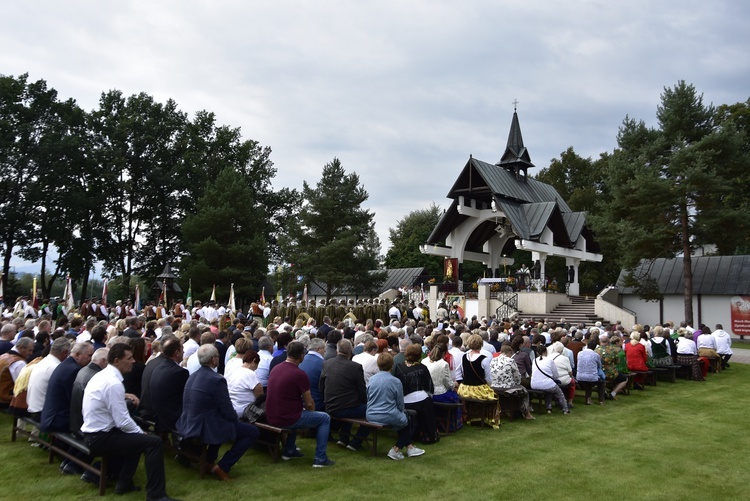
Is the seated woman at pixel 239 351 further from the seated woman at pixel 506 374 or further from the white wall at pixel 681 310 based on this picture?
the white wall at pixel 681 310

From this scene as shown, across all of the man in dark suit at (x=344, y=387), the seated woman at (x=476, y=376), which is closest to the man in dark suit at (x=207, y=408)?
the man in dark suit at (x=344, y=387)

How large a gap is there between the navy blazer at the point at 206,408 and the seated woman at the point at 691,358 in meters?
13.1

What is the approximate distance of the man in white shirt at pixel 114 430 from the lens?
200 inches

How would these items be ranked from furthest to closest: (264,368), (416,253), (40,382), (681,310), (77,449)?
(416,253) < (681,310) < (264,368) < (40,382) < (77,449)

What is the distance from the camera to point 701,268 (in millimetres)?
29094

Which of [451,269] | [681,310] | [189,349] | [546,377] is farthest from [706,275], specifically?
[189,349]

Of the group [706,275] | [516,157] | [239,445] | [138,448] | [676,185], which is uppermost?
[516,157]

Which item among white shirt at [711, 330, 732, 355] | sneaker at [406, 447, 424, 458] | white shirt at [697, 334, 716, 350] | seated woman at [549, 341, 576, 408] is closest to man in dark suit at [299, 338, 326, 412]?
sneaker at [406, 447, 424, 458]

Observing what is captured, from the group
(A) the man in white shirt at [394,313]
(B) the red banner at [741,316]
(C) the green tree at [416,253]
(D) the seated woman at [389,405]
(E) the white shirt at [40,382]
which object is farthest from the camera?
(C) the green tree at [416,253]

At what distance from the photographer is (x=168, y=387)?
5949mm

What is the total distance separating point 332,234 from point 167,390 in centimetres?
3112

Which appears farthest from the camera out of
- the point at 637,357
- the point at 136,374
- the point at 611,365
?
the point at 637,357

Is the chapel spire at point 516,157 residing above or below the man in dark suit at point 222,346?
above

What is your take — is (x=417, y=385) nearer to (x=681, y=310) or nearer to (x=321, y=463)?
(x=321, y=463)
